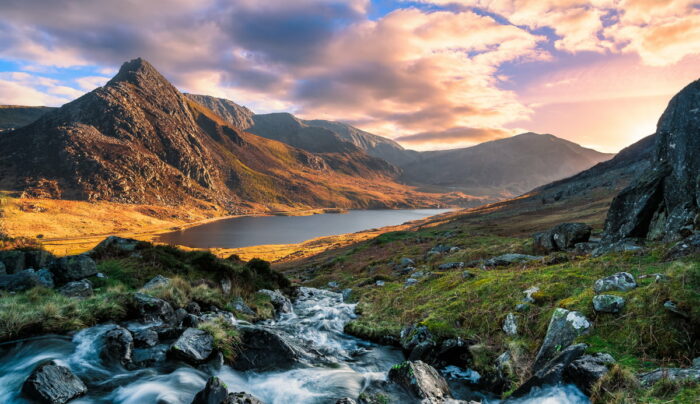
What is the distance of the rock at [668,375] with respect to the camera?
20.1ft

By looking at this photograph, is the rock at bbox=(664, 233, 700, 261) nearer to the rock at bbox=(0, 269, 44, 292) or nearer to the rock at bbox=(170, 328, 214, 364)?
the rock at bbox=(170, 328, 214, 364)

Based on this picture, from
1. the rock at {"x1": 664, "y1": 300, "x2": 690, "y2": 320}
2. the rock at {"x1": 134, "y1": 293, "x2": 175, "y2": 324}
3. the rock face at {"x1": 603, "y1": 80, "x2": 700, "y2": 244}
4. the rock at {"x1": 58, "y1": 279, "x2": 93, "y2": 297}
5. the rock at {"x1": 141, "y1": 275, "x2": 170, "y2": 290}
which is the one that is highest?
the rock face at {"x1": 603, "y1": 80, "x2": 700, "y2": 244}

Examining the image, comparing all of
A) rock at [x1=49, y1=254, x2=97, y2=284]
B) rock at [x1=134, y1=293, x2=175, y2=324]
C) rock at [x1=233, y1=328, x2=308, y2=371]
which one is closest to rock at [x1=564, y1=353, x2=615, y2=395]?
rock at [x1=233, y1=328, x2=308, y2=371]

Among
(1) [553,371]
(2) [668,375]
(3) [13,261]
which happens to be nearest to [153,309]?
(3) [13,261]

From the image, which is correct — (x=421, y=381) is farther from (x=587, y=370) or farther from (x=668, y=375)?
(x=668, y=375)

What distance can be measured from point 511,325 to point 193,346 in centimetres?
1060

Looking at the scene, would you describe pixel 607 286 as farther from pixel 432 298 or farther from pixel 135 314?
pixel 135 314

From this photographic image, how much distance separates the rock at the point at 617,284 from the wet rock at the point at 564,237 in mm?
13527

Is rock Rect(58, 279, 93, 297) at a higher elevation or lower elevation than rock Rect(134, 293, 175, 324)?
higher

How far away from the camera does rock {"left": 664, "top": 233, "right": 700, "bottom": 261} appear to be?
11172 mm

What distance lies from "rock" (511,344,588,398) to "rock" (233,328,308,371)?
701 cm

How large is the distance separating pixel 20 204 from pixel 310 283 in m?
183

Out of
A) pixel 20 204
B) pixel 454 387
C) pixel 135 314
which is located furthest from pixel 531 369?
pixel 20 204

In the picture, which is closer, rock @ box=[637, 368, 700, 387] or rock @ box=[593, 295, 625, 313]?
rock @ box=[637, 368, 700, 387]
